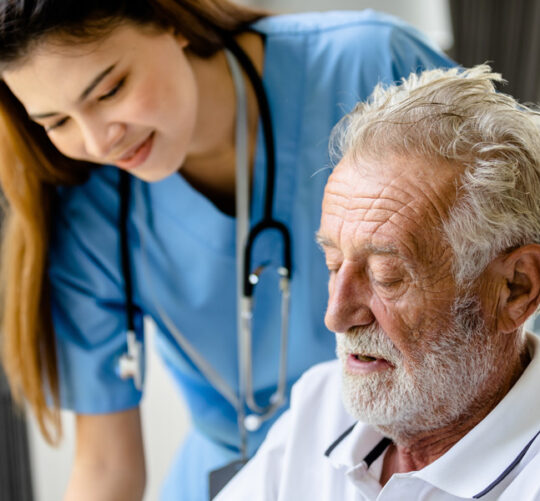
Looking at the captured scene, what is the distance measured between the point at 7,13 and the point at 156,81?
0.81ft

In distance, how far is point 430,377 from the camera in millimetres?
986

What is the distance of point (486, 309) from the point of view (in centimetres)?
97

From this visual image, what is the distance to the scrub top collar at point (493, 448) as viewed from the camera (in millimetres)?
944

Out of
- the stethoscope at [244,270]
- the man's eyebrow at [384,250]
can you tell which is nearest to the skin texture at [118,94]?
the stethoscope at [244,270]

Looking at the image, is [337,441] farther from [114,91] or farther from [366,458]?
[114,91]

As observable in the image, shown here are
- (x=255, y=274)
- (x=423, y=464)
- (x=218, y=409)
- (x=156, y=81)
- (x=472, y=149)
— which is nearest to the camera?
(x=472, y=149)

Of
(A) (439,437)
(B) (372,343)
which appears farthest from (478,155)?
(A) (439,437)

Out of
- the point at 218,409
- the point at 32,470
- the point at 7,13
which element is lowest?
the point at 32,470

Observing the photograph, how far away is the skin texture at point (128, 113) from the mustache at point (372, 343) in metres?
0.47

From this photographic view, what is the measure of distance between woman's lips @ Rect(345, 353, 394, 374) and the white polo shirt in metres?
0.14

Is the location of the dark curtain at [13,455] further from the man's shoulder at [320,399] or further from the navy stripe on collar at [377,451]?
the navy stripe on collar at [377,451]

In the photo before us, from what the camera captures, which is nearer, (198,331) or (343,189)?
(343,189)

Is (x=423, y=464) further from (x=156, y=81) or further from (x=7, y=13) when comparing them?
(x=7, y=13)

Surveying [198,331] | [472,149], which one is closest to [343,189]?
[472,149]
